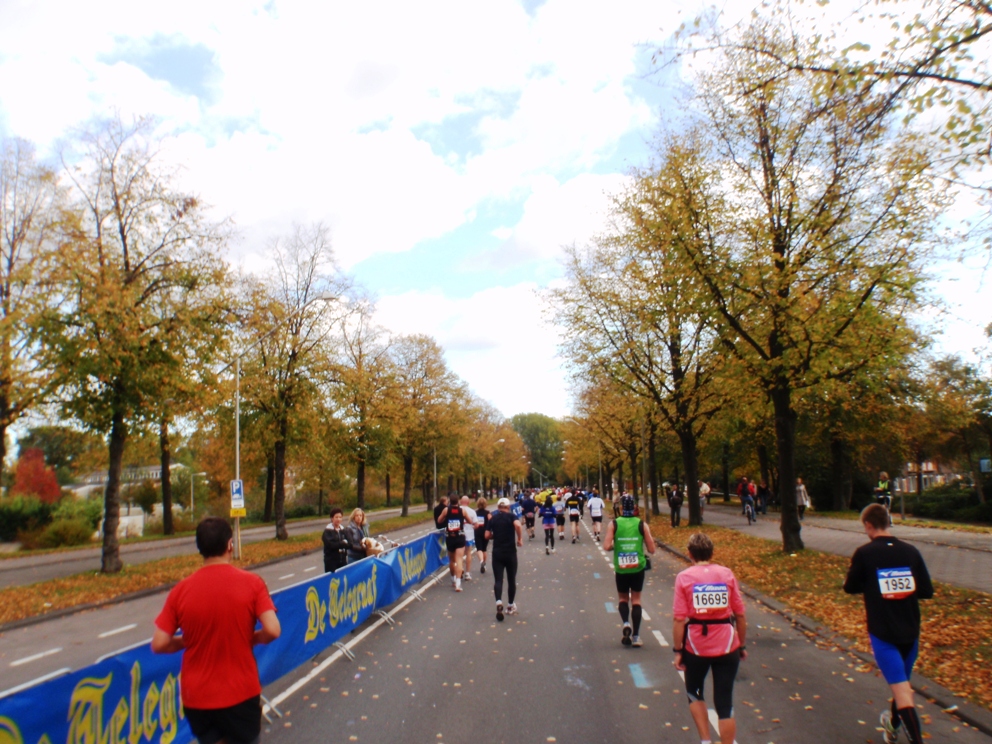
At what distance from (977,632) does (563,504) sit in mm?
24169

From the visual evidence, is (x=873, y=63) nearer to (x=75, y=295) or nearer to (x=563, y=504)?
(x=75, y=295)

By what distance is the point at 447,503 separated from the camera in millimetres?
16734

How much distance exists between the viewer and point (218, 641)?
3969 millimetres

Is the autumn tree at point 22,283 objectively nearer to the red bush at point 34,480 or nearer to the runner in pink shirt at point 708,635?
the runner in pink shirt at point 708,635

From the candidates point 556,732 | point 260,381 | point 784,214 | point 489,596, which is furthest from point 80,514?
point 556,732

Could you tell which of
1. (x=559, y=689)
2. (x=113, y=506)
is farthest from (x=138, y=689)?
(x=113, y=506)

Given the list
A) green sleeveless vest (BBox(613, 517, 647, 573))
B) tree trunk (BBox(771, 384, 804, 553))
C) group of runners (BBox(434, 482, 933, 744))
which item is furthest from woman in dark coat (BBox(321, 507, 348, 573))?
tree trunk (BBox(771, 384, 804, 553))

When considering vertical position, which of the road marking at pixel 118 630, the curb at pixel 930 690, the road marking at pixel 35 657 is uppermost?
the curb at pixel 930 690

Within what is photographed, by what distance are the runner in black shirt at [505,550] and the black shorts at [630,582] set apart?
7.83 feet

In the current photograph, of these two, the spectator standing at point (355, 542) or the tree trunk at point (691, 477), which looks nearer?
the spectator standing at point (355, 542)

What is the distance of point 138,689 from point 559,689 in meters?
3.93

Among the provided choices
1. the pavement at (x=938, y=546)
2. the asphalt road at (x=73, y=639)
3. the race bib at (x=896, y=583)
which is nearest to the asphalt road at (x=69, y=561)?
the asphalt road at (x=73, y=639)

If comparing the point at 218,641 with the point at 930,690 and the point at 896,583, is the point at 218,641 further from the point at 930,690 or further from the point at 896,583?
the point at 930,690

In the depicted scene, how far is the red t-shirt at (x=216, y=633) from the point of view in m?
3.95
